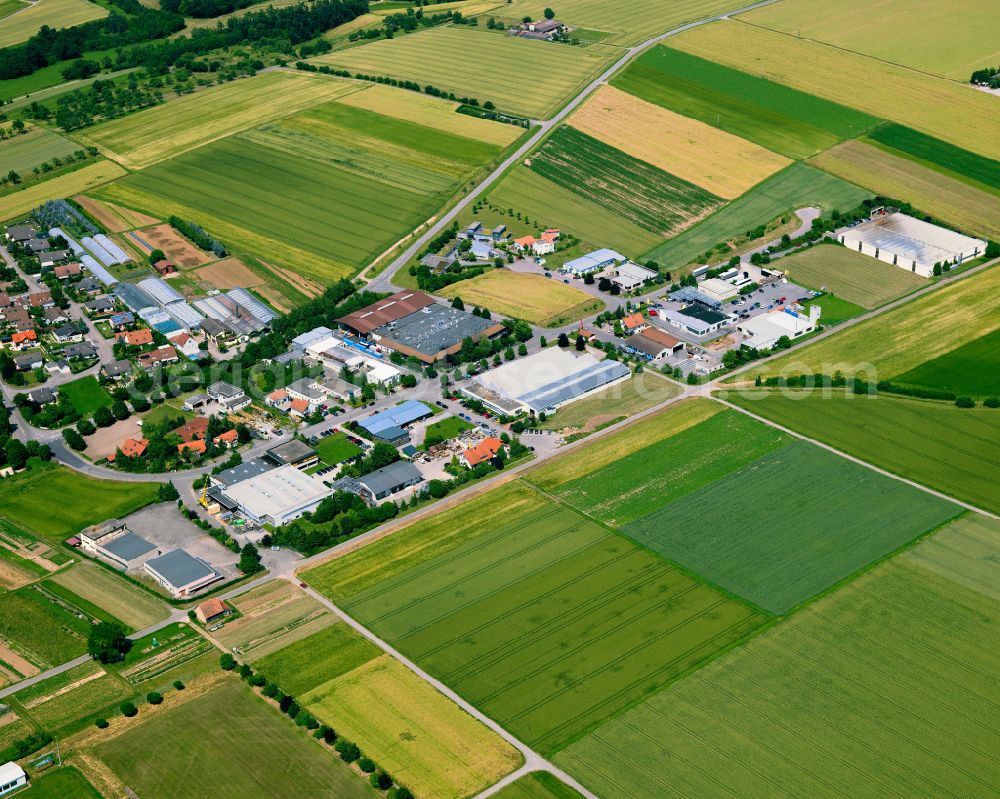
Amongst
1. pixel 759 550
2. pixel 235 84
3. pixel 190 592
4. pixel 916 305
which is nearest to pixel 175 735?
pixel 190 592

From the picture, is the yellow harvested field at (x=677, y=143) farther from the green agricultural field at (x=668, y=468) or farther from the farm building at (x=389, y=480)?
the farm building at (x=389, y=480)

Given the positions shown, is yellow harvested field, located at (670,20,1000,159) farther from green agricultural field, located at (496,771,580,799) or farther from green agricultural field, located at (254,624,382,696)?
green agricultural field, located at (496,771,580,799)

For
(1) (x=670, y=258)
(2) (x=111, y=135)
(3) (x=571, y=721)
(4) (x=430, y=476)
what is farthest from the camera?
(2) (x=111, y=135)

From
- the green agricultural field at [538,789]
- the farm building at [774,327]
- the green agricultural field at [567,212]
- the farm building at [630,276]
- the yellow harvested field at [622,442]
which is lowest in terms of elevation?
the green agricultural field at [538,789]

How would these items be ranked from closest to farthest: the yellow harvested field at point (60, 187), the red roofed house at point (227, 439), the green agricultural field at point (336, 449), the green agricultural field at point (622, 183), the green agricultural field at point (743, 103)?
the green agricultural field at point (336, 449) < the red roofed house at point (227, 439) < the green agricultural field at point (622, 183) < the yellow harvested field at point (60, 187) < the green agricultural field at point (743, 103)

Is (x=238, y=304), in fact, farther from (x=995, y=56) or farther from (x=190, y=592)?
(x=995, y=56)

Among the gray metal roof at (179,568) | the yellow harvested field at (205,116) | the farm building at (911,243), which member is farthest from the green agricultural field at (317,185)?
the gray metal roof at (179,568)

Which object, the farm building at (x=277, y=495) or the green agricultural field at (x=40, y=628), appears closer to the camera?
the green agricultural field at (x=40, y=628)

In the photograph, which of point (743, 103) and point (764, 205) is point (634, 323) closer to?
point (764, 205)
